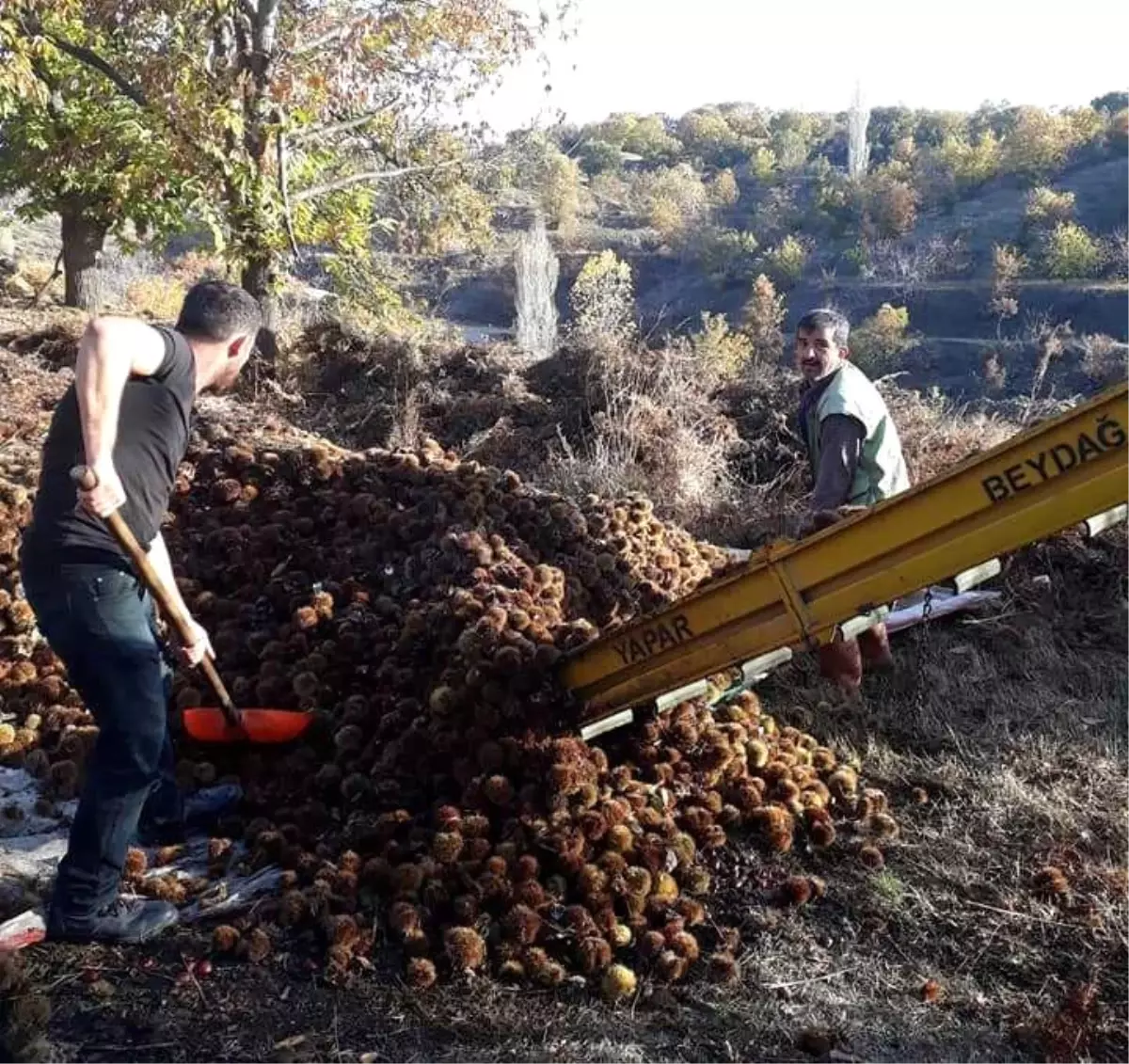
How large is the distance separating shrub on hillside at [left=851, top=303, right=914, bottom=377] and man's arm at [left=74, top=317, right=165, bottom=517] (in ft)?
149

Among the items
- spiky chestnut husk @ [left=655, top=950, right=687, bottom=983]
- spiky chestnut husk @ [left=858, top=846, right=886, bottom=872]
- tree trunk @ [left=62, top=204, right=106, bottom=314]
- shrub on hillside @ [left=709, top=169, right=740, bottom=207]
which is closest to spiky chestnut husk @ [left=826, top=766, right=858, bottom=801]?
spiky chestnut husk @ [left=858, top=846, right=886, bottom=872]

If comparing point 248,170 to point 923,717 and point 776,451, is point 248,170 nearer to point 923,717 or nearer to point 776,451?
point 776,451

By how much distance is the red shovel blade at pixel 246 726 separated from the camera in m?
4.20

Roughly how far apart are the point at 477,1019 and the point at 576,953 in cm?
40

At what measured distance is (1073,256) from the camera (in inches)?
2121

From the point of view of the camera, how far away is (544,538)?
17.7 ft

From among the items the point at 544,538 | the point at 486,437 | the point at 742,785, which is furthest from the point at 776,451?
the point at 742,785

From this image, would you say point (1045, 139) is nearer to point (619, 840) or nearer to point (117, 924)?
point (619, 840)

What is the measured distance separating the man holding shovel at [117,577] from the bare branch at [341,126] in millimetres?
10480

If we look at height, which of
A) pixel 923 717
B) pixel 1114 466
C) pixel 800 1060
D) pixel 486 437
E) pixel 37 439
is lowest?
pixel 800 1060

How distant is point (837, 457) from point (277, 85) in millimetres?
9883

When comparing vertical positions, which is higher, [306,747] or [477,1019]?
[306,747]

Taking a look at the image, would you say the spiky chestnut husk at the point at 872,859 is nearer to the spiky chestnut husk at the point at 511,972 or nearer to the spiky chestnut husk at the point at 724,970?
the spiky chestnut husk at the point at 724,970

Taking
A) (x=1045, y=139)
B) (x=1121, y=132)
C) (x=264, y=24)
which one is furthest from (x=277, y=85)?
(x=1121, y=132)
